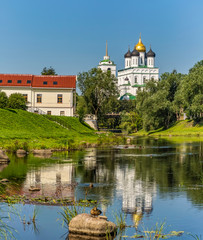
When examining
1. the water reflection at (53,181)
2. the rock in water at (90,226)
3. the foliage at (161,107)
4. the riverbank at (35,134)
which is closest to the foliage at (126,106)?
the foliage at (161,107)

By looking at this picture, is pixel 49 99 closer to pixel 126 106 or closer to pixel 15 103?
pixel 15 103

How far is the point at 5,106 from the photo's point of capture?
65812mm

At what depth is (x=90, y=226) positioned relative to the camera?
13.1 m

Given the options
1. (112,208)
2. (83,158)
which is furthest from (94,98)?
(112,208)

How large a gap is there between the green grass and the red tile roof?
9984 mm

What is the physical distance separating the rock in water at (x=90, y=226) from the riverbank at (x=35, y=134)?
25.0 m

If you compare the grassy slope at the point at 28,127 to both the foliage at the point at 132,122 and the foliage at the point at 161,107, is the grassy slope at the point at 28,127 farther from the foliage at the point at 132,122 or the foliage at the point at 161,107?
the foliage at the point at 132,122

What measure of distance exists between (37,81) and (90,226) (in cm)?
7448

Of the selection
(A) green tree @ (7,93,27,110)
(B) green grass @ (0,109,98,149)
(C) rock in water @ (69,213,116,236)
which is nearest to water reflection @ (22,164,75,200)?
(C) rock in water @ (69,213,116,236)

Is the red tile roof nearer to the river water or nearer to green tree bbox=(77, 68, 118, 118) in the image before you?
green tree bbox=(77, 68, 118, 118)

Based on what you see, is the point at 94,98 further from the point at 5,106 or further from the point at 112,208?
the point at 112,208

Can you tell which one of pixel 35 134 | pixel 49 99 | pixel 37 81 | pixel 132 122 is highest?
pixel 37 81

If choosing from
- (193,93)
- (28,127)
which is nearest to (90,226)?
(28,127)

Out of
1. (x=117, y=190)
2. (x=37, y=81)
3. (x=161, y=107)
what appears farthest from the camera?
(x=161, y=107)
